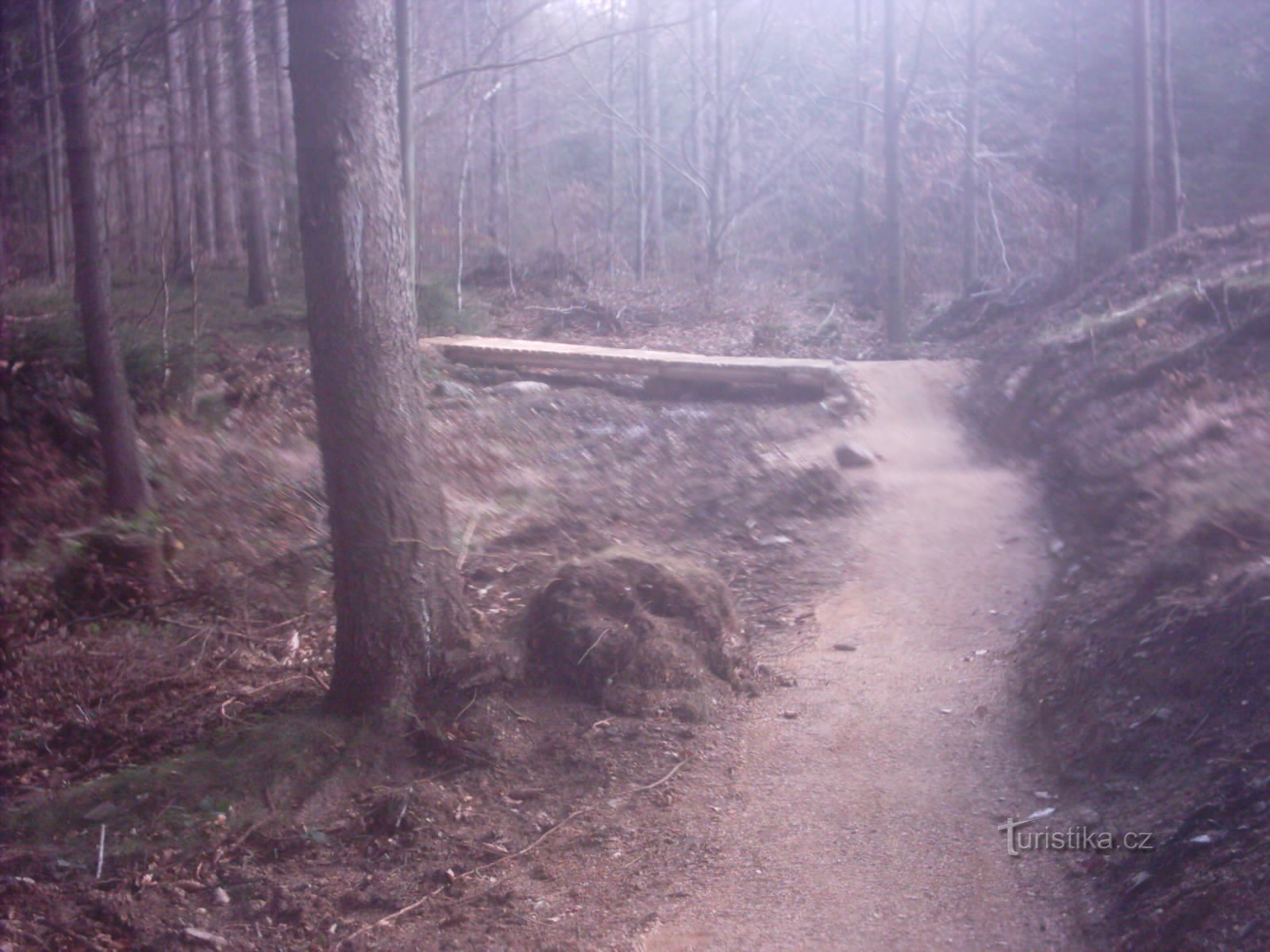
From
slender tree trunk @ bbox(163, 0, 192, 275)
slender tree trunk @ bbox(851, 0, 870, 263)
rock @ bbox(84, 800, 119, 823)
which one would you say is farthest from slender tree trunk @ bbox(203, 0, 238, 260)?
slender tree trunk @ bbox(851, 0, 870, 263)

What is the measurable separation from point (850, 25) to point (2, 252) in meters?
31.6

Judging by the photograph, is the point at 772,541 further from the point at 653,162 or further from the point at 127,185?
the point at 653,162

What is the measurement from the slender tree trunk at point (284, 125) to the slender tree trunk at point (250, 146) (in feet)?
0.85

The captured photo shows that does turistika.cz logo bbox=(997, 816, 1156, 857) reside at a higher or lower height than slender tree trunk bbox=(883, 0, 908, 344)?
lower

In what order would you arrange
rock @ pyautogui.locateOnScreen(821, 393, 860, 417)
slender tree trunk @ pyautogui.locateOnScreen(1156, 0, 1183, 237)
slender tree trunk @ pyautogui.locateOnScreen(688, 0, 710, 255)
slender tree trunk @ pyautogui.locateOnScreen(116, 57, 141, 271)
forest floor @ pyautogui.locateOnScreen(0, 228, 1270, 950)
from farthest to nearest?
1. slender tree trunk @ pyautogui.locateOnScreen(688, 0, 710, 255)
2. slender tree trunk @ pyautogui.locateOnScreen(1156, 0, 1183, 237)
3. rock @ pyautogui.locateOnScreen(821, 393, 860, 417)
4. slender tree trunk @ pyautogui.locateOnScreen(116, 57, 141, 271)
5. forest floor @ pyautogui.locateOnScreen(0, 228, 1270, 950)

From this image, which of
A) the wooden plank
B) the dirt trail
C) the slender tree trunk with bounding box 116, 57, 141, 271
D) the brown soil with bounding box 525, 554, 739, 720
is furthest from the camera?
the wooden plank

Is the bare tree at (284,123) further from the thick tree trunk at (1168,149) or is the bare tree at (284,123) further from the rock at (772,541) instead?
the thick tree trunk at (1168,149)

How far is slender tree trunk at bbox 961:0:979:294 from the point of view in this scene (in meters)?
23.9

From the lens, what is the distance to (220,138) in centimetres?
980

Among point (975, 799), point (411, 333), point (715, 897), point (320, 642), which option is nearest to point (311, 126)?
point (411, 333)

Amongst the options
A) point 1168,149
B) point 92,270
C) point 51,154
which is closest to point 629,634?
point 92,270

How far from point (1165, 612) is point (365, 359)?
170 inches

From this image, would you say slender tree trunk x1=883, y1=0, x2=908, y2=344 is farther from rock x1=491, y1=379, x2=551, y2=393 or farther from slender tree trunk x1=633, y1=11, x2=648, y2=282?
rock x1=491, y1=379, x2=551, y2=393

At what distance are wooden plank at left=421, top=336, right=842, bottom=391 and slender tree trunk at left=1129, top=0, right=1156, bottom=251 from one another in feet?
28.6
